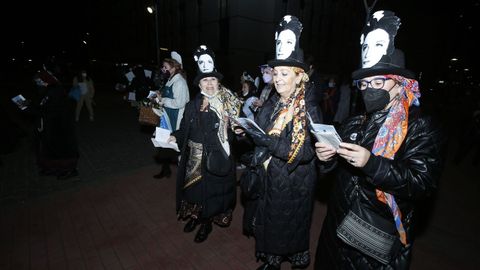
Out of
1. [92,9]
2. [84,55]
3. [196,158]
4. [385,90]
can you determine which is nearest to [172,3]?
[92,9]

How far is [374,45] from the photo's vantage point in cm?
186

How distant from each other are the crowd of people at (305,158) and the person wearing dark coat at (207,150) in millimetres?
14

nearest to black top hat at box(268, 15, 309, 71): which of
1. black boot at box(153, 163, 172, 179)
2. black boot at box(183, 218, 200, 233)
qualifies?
black boot at box(183, 218, 200, 233)

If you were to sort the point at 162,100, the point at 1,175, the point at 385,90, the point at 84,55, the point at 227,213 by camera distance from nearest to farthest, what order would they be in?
1. the point at 385,90
2. the point at 227,213
3. the point at 162,100
4. the point at 1,175
5. the point at 84,55

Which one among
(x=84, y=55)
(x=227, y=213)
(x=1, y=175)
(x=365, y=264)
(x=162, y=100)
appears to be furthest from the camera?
(x=84, y=55)

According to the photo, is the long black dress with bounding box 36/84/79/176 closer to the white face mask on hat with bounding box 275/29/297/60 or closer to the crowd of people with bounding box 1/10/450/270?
the crowd of people with bounding box 1/10/450/270

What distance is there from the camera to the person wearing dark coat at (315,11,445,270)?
170cm

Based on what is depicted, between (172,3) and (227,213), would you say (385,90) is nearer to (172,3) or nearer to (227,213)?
(227,213)

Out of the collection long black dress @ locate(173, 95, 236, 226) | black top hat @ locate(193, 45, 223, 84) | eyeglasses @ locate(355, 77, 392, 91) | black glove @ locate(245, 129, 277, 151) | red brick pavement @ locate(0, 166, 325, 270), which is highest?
black top hat @ locate(193, 45, 223, 84)

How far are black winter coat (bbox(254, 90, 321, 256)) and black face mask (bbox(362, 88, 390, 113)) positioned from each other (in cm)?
72

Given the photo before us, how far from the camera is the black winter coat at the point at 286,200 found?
263 centimetres

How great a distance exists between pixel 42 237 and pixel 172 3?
2609 cm

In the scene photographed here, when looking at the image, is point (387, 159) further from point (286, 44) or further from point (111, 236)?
point (111, 236)

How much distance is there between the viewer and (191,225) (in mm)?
4008
